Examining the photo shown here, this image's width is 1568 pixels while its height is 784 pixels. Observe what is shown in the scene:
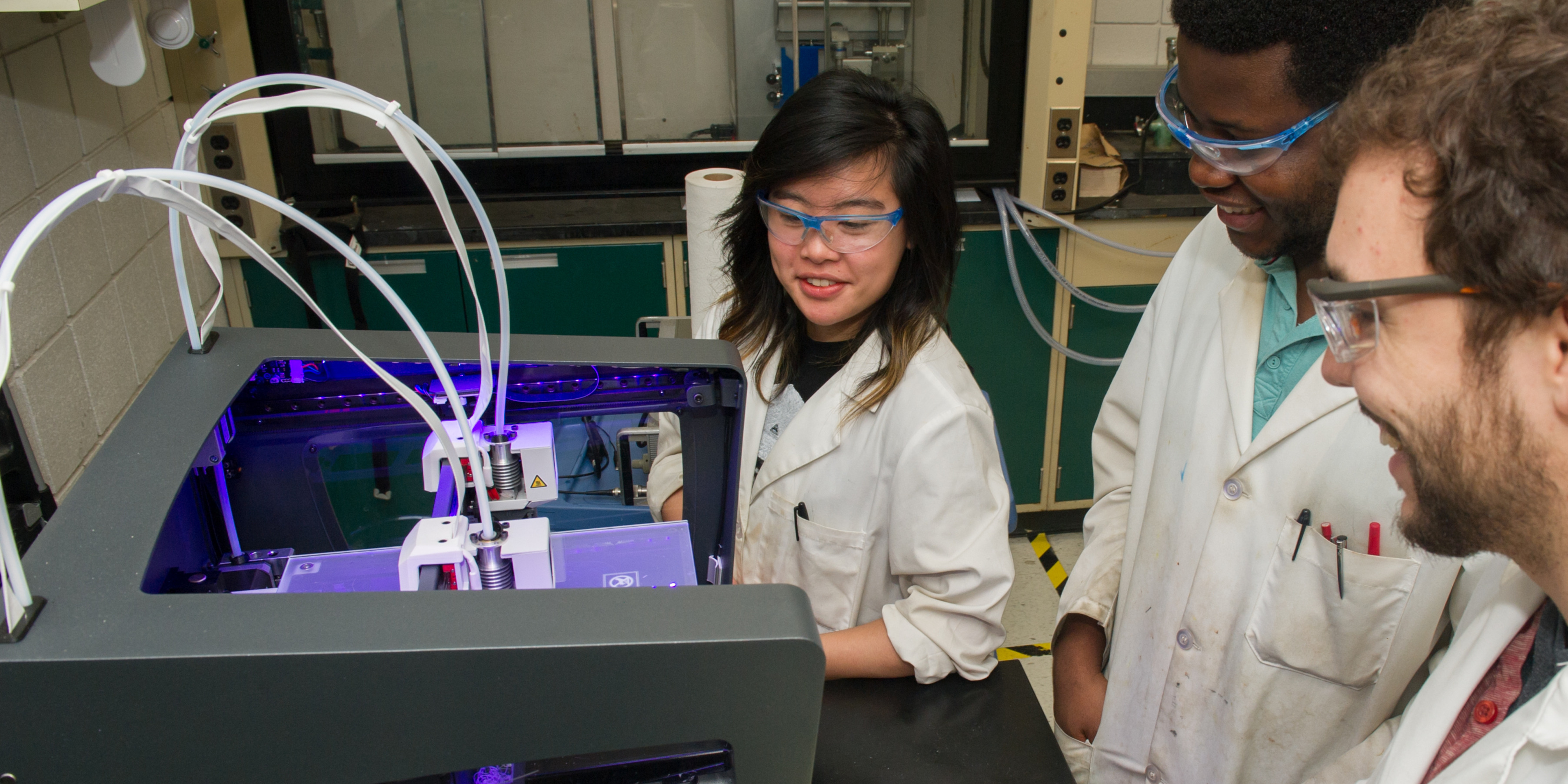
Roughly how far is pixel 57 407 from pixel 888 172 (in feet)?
3.76

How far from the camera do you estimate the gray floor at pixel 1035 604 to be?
2.29 m

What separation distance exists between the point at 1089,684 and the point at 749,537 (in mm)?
460

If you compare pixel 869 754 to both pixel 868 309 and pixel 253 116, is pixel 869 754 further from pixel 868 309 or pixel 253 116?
pixel 253 116

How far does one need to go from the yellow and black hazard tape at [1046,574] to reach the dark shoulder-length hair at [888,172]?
4.19 feet

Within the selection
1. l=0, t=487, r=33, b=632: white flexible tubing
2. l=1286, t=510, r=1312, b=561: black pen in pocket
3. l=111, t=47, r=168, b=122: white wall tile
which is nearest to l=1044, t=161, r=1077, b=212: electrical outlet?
l=1286, t=510, r=1312, b=561: black pen in pocket

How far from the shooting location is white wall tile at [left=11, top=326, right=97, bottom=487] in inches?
47.5

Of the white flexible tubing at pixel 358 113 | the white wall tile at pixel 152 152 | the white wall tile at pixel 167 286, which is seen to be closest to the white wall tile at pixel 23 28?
the white wall tile at pixel 152 152

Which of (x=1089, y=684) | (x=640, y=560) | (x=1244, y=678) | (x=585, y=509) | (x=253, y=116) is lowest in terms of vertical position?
(x=1089, y=684)

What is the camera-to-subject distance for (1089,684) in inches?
46.1

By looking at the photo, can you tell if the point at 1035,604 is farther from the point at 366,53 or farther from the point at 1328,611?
the point at 366,53

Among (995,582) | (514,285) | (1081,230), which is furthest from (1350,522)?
(514,285)

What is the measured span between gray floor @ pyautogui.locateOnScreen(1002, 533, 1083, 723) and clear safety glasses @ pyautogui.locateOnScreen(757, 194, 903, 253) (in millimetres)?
1277

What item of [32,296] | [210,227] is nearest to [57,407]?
[32,296]

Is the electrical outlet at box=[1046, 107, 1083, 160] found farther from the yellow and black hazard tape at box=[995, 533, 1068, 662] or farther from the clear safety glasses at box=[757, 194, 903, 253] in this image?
the clear safety glasses at box=[757, 194, 903, 253]
